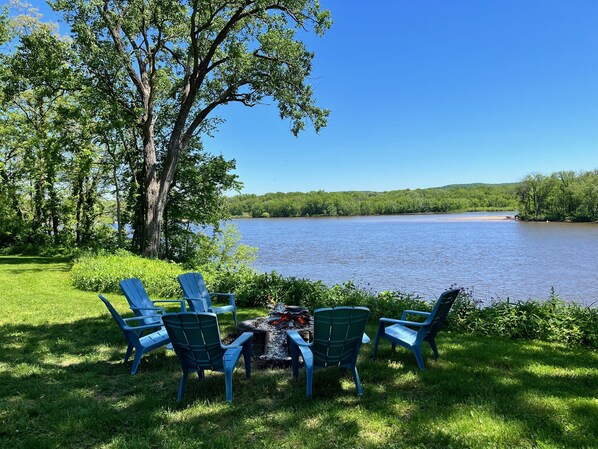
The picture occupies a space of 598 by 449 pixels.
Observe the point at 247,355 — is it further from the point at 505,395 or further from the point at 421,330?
the point at 505,395

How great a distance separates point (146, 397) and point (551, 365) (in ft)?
14.0

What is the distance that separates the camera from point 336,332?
11.9ft

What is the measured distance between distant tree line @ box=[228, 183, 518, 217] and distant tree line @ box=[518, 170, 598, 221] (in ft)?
12.8

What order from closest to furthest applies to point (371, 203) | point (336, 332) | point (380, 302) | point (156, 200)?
point (336, 332), point (380, 302), point (156, 200), point (371, 203)

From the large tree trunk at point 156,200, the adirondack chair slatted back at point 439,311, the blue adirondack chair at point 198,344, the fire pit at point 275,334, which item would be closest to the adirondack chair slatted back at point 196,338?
the blue adirondack chair at point 198,344

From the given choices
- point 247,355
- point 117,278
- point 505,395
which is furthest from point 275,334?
point 117,278

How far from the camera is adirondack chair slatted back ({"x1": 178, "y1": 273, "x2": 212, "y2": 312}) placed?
239 inches

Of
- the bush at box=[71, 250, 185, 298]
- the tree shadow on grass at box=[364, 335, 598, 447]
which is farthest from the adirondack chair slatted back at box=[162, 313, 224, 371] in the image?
the bush at box=[71, 250, 185, 298]

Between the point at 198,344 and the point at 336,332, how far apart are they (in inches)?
48.7

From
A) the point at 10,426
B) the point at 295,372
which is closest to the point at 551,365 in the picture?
the point at 295,372

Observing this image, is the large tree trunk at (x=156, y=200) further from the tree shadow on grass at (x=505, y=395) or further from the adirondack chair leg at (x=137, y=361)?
the tree shadow on grass at (x=505, y=395)

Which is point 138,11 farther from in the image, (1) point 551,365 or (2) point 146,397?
(1) point 551,365

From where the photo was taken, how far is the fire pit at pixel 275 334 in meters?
4.43

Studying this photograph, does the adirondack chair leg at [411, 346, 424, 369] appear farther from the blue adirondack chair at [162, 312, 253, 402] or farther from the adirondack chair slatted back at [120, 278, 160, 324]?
the adirondack chair slatted back at [120, 278, 160, 324]
